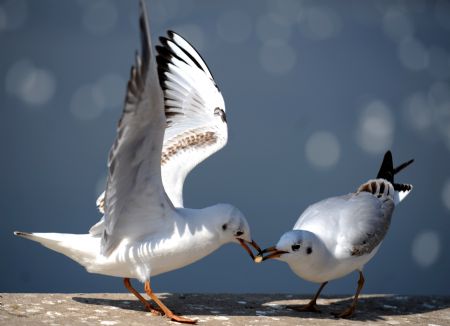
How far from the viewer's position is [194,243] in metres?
2.31

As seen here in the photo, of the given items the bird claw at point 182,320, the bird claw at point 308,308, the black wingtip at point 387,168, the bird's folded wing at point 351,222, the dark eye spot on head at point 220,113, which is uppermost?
the dark eye spot on head at point 220,113

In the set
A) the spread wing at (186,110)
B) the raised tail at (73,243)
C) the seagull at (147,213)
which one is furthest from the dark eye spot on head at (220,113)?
the raised tail at (73,243)

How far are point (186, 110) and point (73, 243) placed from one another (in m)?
0.80

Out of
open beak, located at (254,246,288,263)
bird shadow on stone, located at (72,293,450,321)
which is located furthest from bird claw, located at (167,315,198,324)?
open beak, located at (254,246,288,263)

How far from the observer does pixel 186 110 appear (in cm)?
293

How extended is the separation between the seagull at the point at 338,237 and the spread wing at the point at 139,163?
380mm

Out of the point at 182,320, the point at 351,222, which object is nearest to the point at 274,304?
the point at 351,222

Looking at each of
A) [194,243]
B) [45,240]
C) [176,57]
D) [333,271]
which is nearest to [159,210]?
[194,243]

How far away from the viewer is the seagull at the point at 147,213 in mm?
1983

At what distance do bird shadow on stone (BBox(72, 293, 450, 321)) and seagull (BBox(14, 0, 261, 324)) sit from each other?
16 cm

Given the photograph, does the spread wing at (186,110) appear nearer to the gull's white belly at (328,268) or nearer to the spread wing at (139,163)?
the spread wing at (139,163)

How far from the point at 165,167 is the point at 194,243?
0.48 metres

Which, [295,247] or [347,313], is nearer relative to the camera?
[295,247]

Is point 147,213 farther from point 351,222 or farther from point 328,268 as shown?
point 351,222
